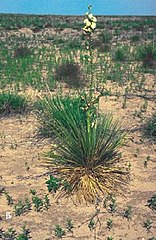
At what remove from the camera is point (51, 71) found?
9.88 metres

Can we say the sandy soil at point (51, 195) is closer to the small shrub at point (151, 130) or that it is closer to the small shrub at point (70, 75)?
the small shrub at point (151, 130)

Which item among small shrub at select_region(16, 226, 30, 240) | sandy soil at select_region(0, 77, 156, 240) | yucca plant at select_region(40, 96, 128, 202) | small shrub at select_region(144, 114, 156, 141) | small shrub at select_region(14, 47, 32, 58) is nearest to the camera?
small shrub at select_region(16, 226, 30, 240)

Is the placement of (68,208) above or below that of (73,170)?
below

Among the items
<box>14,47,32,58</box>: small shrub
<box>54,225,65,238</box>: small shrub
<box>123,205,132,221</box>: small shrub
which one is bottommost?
<box>54,225,65,238</box>: small shrub

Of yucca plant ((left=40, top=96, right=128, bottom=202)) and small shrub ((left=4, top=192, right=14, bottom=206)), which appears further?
yucca plant ((left=40, top=96, right=128, bottom=202))

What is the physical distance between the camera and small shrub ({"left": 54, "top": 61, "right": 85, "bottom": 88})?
28.5 feet

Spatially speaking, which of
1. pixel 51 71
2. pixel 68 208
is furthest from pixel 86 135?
pixel 51 71

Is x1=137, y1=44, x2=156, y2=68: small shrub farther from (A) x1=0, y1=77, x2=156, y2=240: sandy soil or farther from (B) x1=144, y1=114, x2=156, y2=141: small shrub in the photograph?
(B) x1=144, y1=114, x2=156, y2=141: small shrub

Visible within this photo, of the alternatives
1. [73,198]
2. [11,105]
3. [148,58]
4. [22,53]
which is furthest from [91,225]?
[22,53]

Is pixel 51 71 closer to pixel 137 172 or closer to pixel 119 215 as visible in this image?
pixel 137 172

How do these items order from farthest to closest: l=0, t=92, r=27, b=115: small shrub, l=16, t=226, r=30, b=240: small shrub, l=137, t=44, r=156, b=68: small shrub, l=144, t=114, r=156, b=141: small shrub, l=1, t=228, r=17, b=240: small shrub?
l=137, t=44, r=156, b=68: small shrub
l=0, t=92, r=27, b=115: small shrub
l=144, t=114, r=156, b=141: small shrub
l=1, t=228, r=17, b=240: small shrub
l=16, t=226, r=30, b=240: small shrub

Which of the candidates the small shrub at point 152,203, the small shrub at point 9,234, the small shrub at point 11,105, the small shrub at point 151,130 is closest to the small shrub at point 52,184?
the small shrub at point 9,234

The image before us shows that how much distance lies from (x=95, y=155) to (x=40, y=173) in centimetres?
75

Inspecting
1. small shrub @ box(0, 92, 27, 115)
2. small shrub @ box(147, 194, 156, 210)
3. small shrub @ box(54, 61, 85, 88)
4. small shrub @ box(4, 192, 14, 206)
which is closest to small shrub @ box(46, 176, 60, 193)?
small shrub @ box(4, 192, 14, 206)
